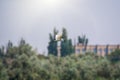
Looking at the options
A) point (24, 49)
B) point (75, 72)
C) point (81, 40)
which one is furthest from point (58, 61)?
point (81, 40)

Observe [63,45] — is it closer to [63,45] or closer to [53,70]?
[63,45]

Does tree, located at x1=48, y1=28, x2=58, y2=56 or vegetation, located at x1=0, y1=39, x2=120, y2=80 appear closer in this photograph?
vegetation, located at x1=0, y1=39, x2=120, y2=80

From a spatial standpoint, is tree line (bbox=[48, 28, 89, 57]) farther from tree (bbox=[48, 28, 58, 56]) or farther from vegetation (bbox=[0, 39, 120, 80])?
vegetation (bbox=[0, 39, 120, 80])

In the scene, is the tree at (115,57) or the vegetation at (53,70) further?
the tree at (115,57)

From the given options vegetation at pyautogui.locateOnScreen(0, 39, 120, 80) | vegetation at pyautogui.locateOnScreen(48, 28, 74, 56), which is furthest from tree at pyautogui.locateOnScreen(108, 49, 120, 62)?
vegetation at pyautogui.locateOnScreen(0, 39, 120, 80)

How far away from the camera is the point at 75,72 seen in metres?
19.5

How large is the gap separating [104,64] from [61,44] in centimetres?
895

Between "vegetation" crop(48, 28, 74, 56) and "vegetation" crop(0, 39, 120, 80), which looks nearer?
"vegetation" crop(0, 39, 120, 80)

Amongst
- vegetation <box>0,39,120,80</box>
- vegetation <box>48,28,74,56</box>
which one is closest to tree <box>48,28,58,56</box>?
vegetation <box>48,28,74,56</box>

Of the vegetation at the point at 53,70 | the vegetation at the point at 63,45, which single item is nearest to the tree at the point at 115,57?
the vegetation at the point at 63,45

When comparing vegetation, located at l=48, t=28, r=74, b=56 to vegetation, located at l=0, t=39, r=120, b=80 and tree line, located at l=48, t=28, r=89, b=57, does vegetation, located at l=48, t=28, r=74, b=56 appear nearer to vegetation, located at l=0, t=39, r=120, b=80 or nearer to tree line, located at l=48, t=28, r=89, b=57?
tree line, located at l=48, t=28, r=89, b=57

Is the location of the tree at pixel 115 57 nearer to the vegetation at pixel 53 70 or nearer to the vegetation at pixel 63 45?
the vegetation at pixel 63 45

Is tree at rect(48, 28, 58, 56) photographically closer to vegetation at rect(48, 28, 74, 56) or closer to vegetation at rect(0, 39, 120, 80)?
vegetation at rect(48, 28, 74, 56)

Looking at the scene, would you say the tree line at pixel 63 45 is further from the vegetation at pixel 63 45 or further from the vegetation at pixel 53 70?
the vegetation at pixel 53 70
